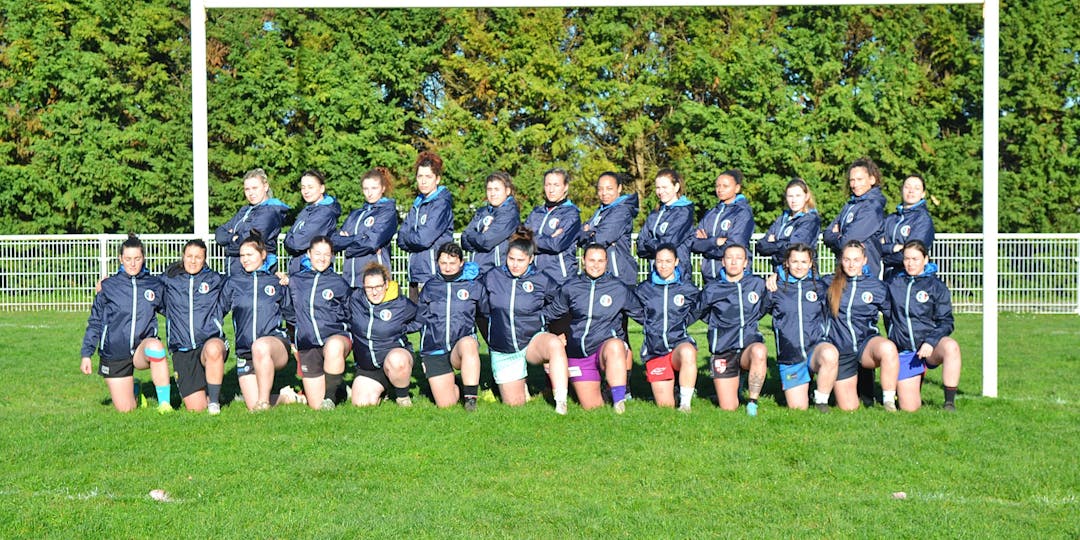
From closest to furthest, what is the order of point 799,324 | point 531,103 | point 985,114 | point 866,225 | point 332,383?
point 799,324
point 332,383
point 866,225
point 985,114
point 531,103

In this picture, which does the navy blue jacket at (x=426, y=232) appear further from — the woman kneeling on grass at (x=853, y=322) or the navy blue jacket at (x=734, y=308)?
the woman kneeling on grass at (x=853, y=322)

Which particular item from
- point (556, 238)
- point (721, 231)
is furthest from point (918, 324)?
point (556, 238)

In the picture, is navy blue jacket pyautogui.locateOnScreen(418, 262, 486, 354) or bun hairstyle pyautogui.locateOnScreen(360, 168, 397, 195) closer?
navy blue jacket pyautogui.locateOnScreen(418, 262, 486, 354)

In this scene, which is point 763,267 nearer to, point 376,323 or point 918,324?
point 918,324

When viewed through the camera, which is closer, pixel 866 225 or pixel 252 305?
pixel 252 305

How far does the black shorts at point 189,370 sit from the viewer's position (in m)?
6.91

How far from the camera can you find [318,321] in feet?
23.0

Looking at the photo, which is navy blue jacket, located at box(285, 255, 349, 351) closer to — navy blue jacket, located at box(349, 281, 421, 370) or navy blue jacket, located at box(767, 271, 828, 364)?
navy blue jacket, located at box(349, 281, 421, 370)

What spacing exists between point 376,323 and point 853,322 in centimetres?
307

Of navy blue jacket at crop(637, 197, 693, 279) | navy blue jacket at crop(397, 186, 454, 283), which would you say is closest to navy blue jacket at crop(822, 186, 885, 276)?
navy blue jacket at crop(637, 197, 693, 279)

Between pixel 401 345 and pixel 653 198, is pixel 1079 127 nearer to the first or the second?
pixel 653 198

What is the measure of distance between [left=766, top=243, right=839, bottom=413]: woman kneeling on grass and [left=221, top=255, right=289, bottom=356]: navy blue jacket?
10.5ft

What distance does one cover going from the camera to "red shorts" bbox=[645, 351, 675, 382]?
6.95m

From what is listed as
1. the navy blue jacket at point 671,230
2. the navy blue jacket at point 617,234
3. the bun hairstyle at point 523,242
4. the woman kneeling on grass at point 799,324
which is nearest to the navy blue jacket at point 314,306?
the bun hairstyle at point 523,242
